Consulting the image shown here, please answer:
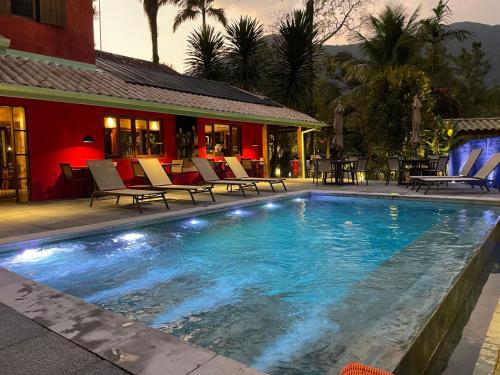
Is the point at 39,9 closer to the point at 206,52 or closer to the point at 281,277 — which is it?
the point at 281,277

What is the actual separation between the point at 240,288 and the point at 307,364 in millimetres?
1626

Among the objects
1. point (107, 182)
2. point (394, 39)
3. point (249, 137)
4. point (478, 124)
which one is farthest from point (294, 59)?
point (107, 182)

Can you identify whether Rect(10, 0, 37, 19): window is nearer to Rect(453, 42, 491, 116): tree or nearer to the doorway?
the doorway

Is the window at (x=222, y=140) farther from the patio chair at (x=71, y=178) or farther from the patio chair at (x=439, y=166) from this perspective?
the patio chair at (x=439, y=166)

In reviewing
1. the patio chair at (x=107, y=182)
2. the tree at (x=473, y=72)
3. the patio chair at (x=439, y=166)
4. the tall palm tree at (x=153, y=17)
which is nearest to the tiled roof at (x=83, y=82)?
the patio chair at (x=107, y=182)

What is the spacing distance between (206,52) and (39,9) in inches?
500

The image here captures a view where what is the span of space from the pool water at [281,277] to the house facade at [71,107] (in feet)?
14.5

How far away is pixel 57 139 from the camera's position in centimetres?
1089

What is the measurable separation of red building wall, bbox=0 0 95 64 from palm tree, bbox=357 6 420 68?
14200mm

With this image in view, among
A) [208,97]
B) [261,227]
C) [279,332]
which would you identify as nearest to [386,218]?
[261,227]

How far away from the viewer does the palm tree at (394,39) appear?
20031 millimetres

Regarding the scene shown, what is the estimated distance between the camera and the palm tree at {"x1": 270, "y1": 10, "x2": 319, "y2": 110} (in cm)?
1919

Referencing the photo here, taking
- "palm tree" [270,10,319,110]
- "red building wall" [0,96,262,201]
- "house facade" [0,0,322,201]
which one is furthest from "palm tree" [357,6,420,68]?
"red building wall" [0,96,262,201]

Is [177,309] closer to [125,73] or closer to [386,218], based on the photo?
[386,218]
